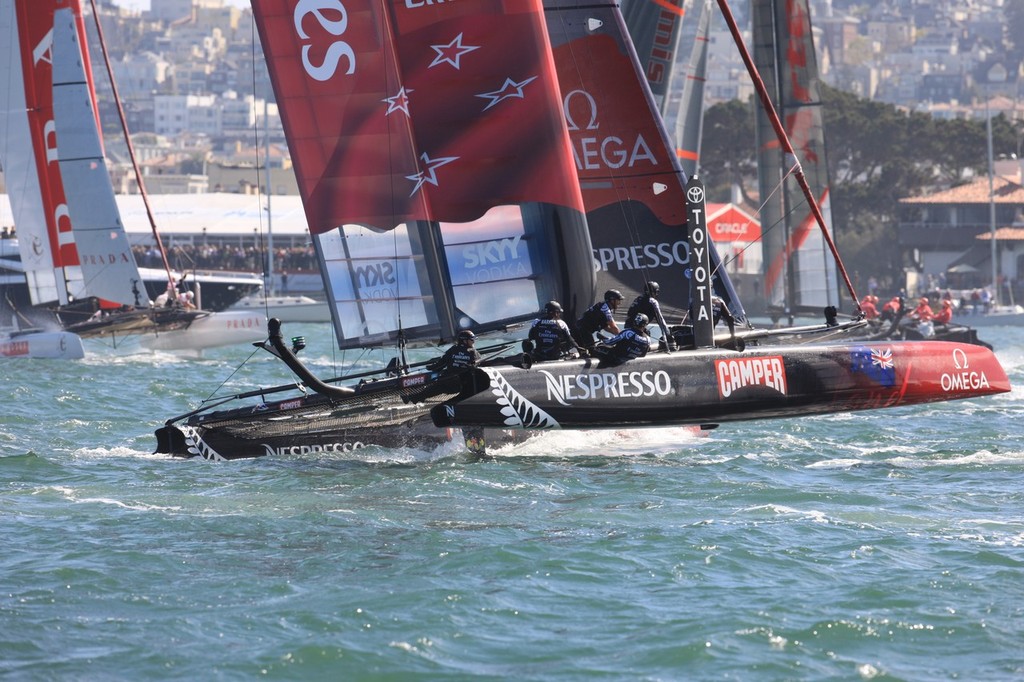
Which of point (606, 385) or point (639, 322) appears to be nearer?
point (606, 385)

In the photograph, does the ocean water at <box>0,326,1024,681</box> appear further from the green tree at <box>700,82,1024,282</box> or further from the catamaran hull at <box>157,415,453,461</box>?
the green tree at <box>700,82,1024,282</box>

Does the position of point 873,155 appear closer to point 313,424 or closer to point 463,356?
point 463,356

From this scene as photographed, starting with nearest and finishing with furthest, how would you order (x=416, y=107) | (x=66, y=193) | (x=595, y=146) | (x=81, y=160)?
(x=416, y=107) < (x=595, y=146) < (x=81, y=160) < (x=66, y=193)

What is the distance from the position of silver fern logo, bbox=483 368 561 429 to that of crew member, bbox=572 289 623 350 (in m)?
1.40

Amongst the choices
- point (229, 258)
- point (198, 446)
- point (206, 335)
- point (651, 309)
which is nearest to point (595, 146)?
point (651, 309)

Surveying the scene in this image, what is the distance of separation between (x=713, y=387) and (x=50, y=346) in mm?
15835

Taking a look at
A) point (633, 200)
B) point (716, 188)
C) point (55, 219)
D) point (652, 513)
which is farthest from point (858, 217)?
point (652, 513)

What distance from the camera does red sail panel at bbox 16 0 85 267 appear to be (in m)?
27.5

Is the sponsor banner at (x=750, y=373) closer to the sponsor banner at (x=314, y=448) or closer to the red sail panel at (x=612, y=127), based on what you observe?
the red sail panel at (x=612, y=127)

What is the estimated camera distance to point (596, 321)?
13727 millimetres

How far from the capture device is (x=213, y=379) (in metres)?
23.3

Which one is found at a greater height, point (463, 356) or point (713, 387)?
point (463, 356)

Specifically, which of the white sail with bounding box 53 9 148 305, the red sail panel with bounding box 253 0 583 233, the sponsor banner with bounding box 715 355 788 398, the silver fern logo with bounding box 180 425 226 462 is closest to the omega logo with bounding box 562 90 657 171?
the red sail panel with bounding box 253 0 583 233

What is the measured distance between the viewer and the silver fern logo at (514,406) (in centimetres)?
1237
